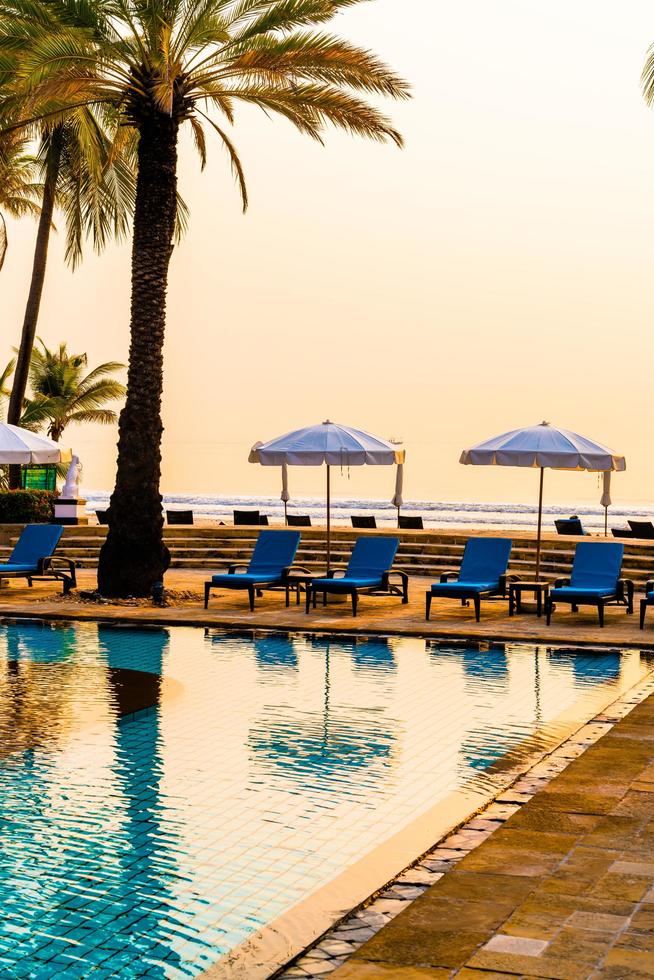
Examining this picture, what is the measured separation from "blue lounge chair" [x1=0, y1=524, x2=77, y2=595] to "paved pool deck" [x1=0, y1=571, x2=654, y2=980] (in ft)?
36.6

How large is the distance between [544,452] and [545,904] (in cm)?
1183

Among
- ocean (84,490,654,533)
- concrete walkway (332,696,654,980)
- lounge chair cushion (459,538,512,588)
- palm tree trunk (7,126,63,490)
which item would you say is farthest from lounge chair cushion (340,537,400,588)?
ocean (84,490,654,533)

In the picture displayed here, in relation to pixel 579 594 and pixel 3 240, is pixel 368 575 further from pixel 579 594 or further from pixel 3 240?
pixel 3 240

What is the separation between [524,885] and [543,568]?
15715 millimetres

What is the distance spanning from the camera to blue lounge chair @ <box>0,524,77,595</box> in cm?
1839

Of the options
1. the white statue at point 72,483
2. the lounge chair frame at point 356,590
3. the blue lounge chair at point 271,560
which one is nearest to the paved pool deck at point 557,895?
the lounge chair frame at point 356,590

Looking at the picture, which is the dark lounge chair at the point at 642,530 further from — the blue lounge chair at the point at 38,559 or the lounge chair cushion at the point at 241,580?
the blue lounge chair at the point at 38,559

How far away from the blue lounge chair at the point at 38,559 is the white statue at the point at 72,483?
646 centimetres

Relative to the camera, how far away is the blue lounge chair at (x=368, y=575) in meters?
16.3

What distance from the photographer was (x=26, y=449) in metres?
18.9

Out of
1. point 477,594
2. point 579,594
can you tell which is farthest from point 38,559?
point 579,594

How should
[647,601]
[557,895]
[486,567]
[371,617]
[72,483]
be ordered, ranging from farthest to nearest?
1. [72,483]
2. [486,567]
3. [371,617]
4. [647,601]
5. [557,895]

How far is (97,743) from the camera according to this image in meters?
8.94

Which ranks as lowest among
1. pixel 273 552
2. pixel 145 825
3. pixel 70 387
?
pixel 145 825
